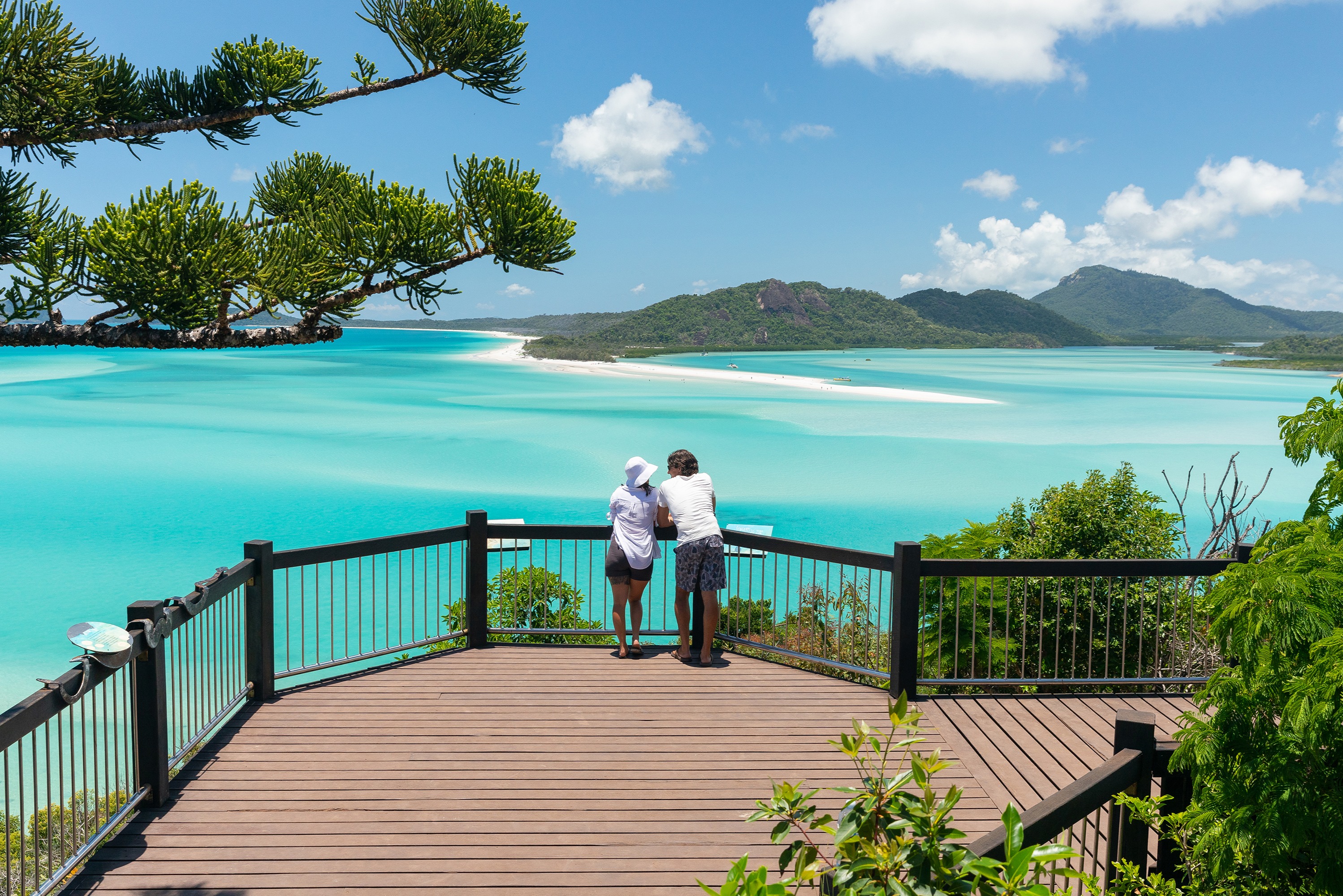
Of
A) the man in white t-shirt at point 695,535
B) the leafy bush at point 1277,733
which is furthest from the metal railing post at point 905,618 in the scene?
the leafy bush at point 1277,733

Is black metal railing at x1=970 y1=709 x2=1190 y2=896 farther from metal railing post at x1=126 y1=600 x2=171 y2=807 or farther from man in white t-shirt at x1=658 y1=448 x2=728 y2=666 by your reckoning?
metal railing post at x1=126 y1=600 x2=171 y2=807

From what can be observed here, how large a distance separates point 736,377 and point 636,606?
3672 inches

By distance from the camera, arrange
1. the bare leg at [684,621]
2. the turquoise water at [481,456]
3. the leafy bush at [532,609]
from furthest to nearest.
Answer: the turquoise water at [481,456] < the leafy bush at [532,609] < the bare leg at [684,621]

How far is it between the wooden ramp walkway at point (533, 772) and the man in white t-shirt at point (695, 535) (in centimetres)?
67

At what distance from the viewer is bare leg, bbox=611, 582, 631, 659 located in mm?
7012

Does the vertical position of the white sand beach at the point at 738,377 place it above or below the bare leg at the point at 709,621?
above

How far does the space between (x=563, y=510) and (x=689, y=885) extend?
104 ft

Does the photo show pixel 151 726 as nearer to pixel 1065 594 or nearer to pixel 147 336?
pixel 147 336

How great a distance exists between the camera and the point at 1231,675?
117 inches

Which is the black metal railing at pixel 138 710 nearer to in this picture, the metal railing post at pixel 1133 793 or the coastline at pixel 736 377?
the metal railing post at pixel 1133 793

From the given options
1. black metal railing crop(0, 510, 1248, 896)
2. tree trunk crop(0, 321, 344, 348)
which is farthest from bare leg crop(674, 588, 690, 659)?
tree trunk crop(0, 321, 344, 348)

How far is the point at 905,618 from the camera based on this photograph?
20.4ft

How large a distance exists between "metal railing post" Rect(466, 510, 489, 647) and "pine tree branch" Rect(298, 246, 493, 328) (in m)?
2.82

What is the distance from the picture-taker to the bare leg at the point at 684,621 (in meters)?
7.09
